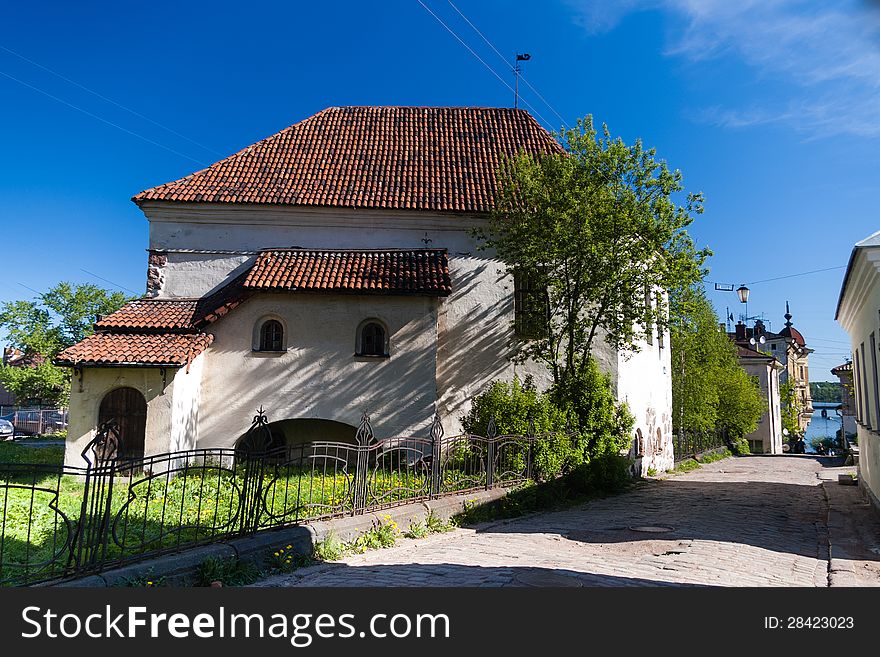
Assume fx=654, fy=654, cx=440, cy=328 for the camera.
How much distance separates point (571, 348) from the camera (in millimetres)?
16031

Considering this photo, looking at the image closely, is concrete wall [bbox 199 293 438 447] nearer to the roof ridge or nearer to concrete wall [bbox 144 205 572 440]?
concrete wall [bbox 144 205 572 440]

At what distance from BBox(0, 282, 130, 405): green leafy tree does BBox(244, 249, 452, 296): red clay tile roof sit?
114ft

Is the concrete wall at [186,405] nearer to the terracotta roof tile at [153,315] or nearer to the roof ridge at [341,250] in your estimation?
the terracotta roof tile at [153,315]

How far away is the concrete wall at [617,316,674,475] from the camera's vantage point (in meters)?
19.4

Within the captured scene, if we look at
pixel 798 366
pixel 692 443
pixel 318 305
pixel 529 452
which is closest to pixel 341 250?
pixel 318 305

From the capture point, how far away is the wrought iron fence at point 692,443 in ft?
93.1

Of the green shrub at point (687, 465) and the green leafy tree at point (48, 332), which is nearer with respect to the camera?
the green shrub at point (687, 465)

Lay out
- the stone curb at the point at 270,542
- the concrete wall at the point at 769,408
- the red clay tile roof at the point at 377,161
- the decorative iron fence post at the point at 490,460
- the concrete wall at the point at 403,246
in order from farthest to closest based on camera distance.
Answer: the concrete wall at the point at 769,408, the red clay tile roof at the point at 377,161, the concrete wall at the point at 403,246, the decorative iron fence post at the point at 490,460, the stone curb at the point at 270,542

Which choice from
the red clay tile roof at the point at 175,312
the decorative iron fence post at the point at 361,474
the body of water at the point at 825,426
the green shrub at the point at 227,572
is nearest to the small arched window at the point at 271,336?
the red clay tile roof at the point at 175,312

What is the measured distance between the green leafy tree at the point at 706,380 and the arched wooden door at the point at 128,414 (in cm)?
1454

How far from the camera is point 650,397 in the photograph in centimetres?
2159

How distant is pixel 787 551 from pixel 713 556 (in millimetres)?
1293

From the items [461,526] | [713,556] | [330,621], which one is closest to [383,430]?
[461,526]

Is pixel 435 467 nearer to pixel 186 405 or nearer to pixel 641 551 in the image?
pixel 641 551
